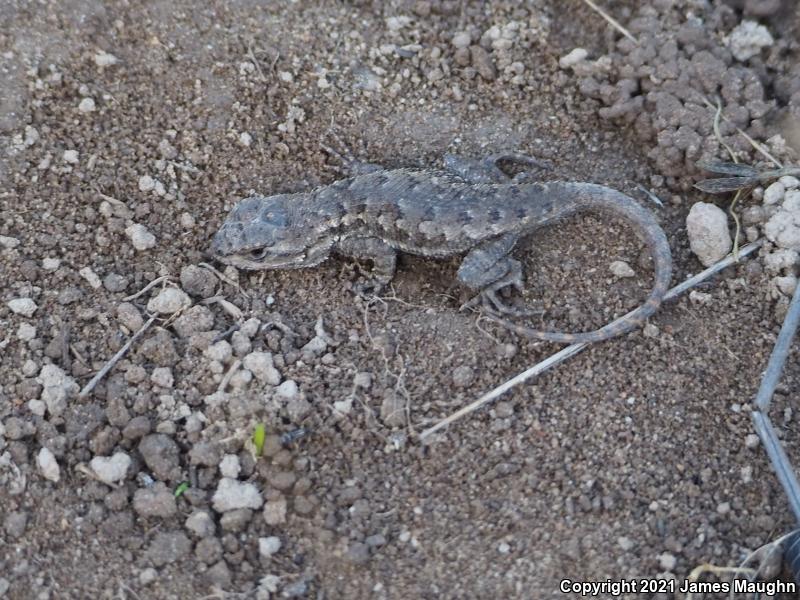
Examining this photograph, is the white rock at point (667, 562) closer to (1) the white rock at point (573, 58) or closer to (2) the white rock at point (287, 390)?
(2) the white rock at point (287, 390)

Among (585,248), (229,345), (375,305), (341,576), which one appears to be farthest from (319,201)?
(341,576)

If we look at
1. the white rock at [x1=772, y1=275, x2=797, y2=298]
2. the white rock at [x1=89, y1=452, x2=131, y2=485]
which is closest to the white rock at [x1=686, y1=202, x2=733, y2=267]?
the white rock at [x1=772, y1=275, x2=797, y2=298]

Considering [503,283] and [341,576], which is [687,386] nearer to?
[503,283]

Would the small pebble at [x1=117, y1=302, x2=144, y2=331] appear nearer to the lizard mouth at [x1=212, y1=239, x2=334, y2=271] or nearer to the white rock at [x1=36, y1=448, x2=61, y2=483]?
the lizard mouth at [x1=212, y1=239, x2=334, y2=271]

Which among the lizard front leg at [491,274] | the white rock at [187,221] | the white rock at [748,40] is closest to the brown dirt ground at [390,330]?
the white rock at [187,221]

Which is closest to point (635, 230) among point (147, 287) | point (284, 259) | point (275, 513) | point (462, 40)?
point (462, 40)
